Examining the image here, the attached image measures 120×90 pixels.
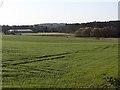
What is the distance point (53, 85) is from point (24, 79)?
8.93 feet

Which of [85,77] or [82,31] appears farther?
[82,31]

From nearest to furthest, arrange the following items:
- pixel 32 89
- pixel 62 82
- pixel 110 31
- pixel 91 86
Result: 1. pixel 32 89
2. pixel 91 86
3. pixel 62 82
4. pixel 110 31

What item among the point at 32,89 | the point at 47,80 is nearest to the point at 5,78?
the point at 47,80

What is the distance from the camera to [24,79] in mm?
18797

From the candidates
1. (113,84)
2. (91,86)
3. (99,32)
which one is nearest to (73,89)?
(91,86)

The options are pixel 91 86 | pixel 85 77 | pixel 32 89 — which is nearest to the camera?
pixel 32 89

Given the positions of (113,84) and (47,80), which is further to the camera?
(47,80)

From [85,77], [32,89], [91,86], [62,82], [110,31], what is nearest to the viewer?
[32,89]

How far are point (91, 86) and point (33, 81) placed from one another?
3.45 meters

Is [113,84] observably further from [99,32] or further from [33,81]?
[99,32]

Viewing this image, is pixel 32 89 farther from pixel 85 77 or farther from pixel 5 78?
pixel 85 77

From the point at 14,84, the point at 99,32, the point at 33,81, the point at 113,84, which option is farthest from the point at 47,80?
the point at 99,32

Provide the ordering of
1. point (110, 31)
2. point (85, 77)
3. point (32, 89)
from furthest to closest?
1. point (110, 31)
2. point (85, 77)
3. point (32, 89)

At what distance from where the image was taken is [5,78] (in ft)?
62.2
